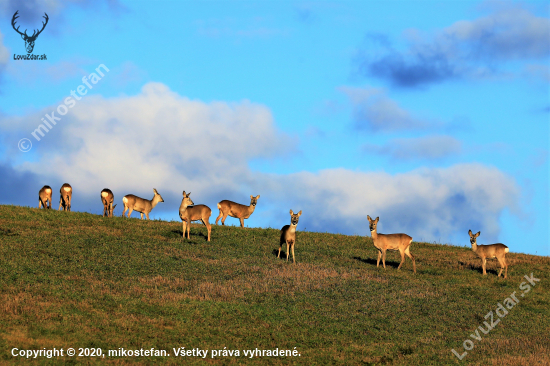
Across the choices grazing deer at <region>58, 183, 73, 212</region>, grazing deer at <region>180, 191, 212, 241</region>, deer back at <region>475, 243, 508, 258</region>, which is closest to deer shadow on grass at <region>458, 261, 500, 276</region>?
deer back at <region>475, 243, 508, 258</region>

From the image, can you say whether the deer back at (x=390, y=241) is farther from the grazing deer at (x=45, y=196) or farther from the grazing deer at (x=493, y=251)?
the grazing deer at (x=45, y=196)

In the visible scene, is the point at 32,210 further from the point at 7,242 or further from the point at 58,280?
the point at 58,280

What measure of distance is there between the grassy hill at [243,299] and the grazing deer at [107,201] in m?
4.15

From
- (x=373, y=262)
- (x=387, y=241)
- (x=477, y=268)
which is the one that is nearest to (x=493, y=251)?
(x=477, y=268)

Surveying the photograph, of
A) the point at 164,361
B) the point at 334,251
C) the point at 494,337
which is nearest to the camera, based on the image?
the point at 164,361

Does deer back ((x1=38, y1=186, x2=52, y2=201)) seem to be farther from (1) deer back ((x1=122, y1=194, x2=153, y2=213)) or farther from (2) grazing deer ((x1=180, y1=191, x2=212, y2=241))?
(2) grazing deer ((x1=180, y1=191, x2=212, y2=241))

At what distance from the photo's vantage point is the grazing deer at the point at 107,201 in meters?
37.1

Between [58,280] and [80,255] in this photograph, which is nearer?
[58,280]

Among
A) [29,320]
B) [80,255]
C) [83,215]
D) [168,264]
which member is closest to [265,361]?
[29,320]

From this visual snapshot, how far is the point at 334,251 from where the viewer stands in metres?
31.6

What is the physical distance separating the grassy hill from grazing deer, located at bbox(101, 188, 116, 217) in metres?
4.15

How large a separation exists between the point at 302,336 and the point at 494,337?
22.8 ft

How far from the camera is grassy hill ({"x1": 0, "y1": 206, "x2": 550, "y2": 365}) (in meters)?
15.7

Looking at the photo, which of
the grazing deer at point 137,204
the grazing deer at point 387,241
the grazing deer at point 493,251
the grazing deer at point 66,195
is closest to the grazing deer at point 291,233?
the grazing deer at point 387,241
